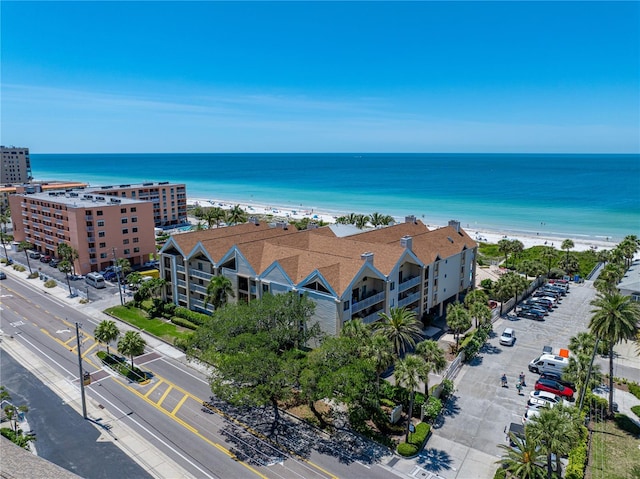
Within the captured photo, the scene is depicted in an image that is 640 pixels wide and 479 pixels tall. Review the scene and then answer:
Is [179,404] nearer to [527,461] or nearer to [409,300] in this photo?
[527,461]

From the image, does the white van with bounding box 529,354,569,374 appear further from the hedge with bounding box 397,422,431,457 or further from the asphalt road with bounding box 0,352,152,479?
the asphalt road with bounding box 0,352,152,479

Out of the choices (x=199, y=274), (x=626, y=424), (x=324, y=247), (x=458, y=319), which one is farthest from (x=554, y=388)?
(x=199, y=274)

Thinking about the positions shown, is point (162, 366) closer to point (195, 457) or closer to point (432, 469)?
point (195, 457)

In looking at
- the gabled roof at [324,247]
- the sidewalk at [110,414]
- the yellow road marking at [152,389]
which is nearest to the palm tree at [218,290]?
the gabled roof at [324,247]

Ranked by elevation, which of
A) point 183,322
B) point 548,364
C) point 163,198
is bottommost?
point 183,322

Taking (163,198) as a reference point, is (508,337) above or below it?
below

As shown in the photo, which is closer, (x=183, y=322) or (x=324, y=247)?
(x=183, y=322)

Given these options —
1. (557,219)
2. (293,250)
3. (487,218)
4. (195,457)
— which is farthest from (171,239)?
(557,219)
